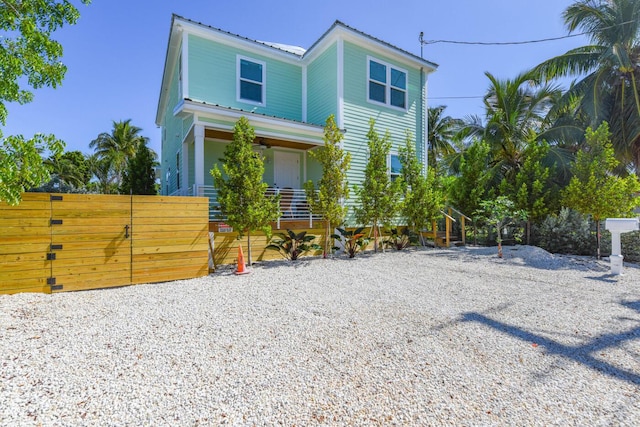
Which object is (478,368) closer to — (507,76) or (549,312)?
(549,312)

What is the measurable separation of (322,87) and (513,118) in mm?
9401

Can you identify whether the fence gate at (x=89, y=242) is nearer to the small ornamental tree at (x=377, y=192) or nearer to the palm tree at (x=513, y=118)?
the small ornamental tree at (x=377, y=192)

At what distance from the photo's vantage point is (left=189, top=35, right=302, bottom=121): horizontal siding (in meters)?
10.2

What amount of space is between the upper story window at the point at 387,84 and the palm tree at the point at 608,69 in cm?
716

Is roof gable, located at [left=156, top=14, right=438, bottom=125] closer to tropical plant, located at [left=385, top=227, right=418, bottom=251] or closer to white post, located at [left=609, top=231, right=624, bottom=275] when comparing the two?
tropical plant, located at [left=385, top=227, right=418, bottom=251]

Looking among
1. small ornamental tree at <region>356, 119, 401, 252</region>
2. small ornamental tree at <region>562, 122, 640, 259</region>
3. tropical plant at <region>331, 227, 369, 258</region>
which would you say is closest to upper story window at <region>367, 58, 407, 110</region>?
small ornamental tree at <region>356, 119, 401, 252</region>

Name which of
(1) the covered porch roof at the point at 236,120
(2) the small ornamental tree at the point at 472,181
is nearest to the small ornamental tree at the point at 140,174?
(1) the covered porch roof at the point at 236,120

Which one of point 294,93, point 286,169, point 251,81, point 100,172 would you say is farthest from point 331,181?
point 100,172

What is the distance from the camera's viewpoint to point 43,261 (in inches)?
193

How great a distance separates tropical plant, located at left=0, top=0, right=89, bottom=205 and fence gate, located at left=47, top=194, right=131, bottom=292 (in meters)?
1.53

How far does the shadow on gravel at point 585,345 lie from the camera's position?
271 centimetres

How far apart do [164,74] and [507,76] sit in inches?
632

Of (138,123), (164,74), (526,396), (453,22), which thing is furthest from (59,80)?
(138,123)

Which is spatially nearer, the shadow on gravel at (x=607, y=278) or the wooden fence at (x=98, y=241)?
the wooden fence at (x=98, y=241)
